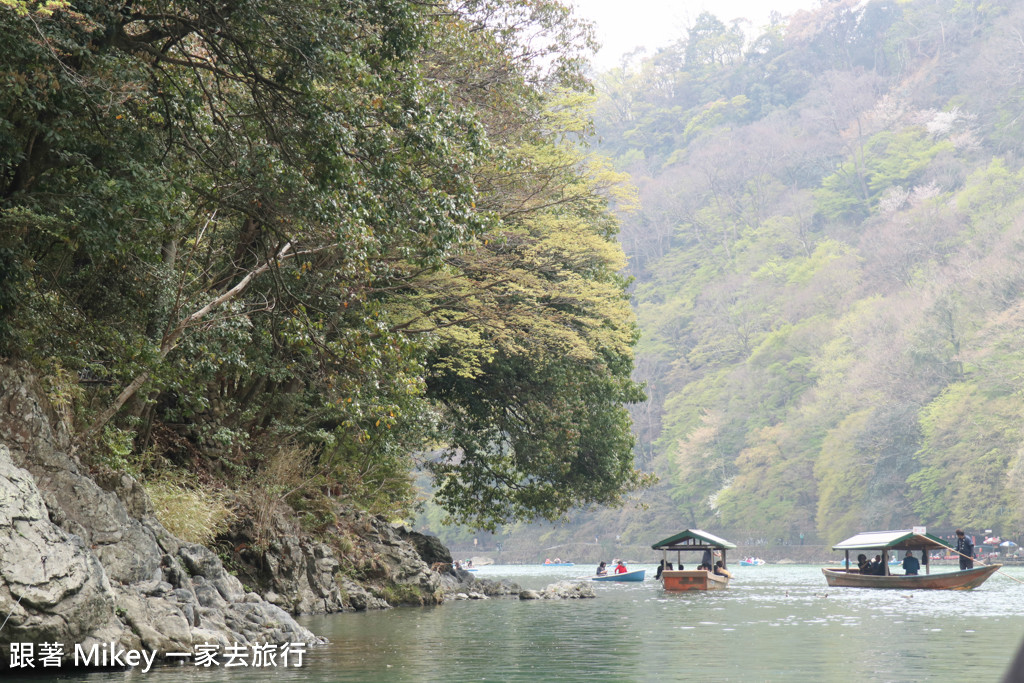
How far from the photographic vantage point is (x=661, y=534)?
73500mm

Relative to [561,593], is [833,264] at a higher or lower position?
higher

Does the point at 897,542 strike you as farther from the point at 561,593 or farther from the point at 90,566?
the point at 90,566

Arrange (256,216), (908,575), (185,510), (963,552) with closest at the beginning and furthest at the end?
1. (256,216)
2. (185,510)
3. (908,575)
4. (963,552)

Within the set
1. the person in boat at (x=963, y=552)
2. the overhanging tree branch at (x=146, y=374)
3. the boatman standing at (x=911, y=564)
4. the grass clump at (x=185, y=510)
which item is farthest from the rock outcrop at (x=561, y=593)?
the overhanging tree branch at (x=146, y=374)

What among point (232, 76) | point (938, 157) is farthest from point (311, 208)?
point (938, 157)

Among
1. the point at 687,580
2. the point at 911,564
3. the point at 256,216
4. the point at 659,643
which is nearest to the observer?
the point at 256,216

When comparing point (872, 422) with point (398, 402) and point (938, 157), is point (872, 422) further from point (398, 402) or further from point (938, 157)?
point (398, 402)

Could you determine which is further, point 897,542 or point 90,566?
point 897,542

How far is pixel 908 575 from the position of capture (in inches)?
1153

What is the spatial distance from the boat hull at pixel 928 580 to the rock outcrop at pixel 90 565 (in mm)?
22064

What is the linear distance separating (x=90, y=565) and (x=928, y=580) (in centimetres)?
2551

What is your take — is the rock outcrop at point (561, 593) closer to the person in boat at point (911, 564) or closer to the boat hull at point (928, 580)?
the boat hull at point (928, 580)

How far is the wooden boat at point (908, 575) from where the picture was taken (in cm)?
2822

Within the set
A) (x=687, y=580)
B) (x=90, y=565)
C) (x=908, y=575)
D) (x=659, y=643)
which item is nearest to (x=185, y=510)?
(x=90, y=565)
